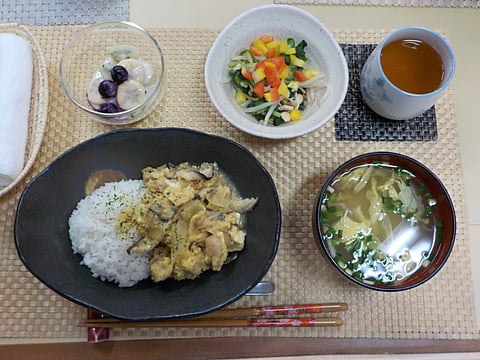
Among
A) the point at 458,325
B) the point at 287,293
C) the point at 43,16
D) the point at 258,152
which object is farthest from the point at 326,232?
the point at 43,16

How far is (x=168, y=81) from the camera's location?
150cm

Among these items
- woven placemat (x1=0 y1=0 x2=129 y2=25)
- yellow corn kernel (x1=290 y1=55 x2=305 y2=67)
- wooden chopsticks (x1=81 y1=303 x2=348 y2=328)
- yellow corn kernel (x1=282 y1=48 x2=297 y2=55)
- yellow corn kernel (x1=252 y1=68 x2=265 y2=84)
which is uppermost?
woven placemat (x1=0 y1=0 x2=129 y2=25)

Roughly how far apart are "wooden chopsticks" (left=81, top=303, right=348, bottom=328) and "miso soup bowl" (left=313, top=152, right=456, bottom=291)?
16cm

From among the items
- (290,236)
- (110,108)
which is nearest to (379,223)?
(290,236)

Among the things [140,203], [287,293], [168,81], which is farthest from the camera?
[168,81]

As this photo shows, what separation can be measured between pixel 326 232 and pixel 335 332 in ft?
1.02

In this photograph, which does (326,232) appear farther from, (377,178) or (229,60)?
(229,60)

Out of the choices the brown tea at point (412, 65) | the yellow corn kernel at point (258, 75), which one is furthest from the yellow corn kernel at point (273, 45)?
the brown tea at point (412, 65)

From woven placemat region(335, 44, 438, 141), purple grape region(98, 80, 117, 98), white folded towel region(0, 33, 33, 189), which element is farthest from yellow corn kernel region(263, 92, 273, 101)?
white folded towel region(0, 33, 33, 189)

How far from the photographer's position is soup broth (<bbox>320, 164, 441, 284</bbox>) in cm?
129

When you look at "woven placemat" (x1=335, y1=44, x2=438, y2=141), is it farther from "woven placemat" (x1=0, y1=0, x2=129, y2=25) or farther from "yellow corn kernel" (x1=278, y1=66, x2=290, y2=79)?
"woven placemat" (x1=0, y1=0, x2=129, y2=25)

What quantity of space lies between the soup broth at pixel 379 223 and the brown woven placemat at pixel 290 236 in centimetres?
12

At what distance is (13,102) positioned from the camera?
1.35 m

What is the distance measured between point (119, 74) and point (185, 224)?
525mm
